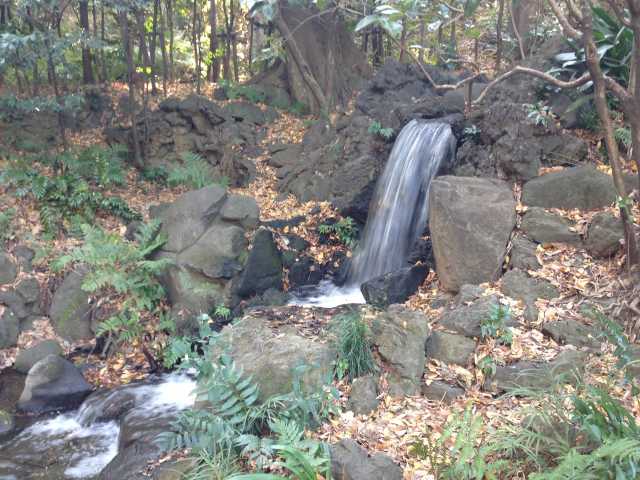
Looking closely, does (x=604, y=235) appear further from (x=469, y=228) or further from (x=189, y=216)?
(x=189, y=216)

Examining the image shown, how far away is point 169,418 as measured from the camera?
227 inches

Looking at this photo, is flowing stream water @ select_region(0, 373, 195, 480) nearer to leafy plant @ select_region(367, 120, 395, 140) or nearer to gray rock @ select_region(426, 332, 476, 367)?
gray rock @ select_region(426, 332, 476, 367)

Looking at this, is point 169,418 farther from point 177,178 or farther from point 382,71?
point 382,71

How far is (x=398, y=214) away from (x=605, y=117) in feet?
13.9

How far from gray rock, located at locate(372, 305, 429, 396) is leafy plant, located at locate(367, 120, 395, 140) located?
17.1ft

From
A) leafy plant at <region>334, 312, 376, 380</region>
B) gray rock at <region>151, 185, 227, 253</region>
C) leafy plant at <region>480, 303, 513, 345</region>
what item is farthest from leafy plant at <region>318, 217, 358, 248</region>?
leafy plant at <region>480, 303, 513, 345</region>

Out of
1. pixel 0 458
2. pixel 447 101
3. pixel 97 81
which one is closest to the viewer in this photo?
pixel 0 458

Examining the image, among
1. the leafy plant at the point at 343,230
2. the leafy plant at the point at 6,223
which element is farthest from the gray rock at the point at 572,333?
the leafy plant at the point at 6,223

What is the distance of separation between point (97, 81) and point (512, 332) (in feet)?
41.0

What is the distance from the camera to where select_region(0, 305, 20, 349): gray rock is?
772 cm

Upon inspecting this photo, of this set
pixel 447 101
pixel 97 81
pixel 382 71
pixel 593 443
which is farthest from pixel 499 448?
pixel 97 81

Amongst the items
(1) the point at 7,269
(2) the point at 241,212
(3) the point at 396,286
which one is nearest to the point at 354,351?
(3) the point at 396,286

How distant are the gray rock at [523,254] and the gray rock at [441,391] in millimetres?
1930

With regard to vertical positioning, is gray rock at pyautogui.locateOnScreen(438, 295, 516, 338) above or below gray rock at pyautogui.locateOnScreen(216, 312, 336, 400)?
above
